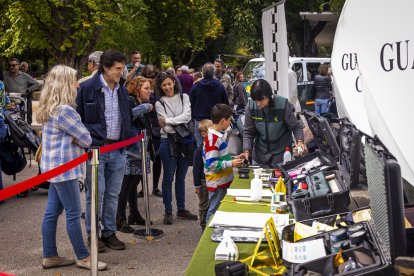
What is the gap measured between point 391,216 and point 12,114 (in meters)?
7.78

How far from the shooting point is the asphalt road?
5.77 m

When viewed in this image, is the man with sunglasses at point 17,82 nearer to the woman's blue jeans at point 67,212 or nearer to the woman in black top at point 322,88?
the woman in black top at point 322,88

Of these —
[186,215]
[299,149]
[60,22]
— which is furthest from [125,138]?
[60,22]

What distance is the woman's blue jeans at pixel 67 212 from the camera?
17.8 feet

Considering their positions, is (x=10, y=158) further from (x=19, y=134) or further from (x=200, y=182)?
(x=200, y=182)

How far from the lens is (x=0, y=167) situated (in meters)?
8.79

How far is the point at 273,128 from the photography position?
6199 mm

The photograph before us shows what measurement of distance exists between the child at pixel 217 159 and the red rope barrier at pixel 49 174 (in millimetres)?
835

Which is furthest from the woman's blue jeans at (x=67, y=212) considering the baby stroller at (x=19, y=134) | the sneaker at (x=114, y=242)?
the baby stroller at (x=19, y=134)

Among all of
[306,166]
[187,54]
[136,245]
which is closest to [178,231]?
[136,245]

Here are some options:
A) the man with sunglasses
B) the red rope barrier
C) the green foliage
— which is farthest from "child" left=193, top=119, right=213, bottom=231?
the green foliage

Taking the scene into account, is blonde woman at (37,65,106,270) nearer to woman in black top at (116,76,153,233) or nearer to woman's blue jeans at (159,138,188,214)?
woman in black top at (116,76,153,233)

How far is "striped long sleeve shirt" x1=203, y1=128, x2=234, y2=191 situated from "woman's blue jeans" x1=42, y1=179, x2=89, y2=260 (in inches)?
44.4

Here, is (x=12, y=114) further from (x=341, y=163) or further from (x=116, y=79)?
(x=341, y=163)
